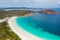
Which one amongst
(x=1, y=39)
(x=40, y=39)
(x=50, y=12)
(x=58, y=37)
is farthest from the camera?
(x=50, y=12)

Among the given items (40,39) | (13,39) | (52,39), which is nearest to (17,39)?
(13,39)

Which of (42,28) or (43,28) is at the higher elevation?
(43,28)

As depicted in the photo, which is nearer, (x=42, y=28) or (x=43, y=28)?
(x=42, y=28)

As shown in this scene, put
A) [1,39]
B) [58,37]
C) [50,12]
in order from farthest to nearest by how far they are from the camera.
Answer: [50,12], [58,37], [1,39]

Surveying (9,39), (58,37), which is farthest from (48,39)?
(9,39)

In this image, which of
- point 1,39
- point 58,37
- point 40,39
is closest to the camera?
point 1,39

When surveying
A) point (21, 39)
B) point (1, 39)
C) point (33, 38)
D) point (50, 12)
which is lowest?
point (1, 39)

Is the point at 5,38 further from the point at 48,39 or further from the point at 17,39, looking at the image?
the point at 48,39

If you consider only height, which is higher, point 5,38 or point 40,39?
point 40,39

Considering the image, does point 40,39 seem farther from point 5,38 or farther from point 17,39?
point 5,38

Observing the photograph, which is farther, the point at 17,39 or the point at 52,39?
the point at 52,39
